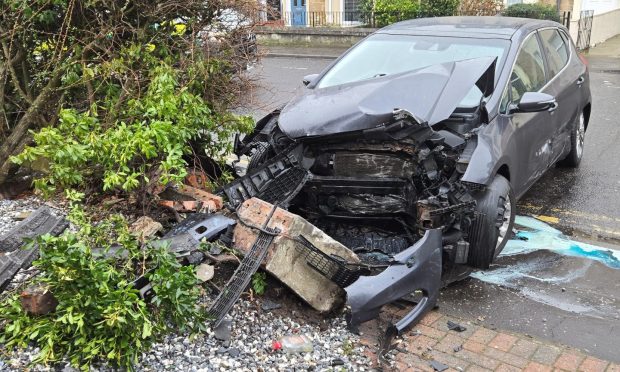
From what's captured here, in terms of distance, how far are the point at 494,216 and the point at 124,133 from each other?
267cm

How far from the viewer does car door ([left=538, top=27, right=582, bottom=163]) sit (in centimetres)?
577

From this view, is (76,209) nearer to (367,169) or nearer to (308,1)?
(367,169)

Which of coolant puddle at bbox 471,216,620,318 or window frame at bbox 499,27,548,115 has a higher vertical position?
window frame at bbox 499,27,548,115

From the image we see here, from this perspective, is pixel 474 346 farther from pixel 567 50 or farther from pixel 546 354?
pixel 567 50

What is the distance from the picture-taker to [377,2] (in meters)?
19.7

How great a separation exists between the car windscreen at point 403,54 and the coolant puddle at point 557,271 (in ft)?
4.84

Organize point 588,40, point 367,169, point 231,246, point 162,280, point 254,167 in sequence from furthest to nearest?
point 588,40 → point 254,167 → point 367,169 → point 231,246 → point 162,280

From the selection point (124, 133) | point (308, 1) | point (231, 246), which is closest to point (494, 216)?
point (231, 246)

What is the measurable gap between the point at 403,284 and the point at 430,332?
1.57 ft

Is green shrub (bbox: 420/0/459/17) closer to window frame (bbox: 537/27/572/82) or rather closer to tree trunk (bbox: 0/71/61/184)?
window frame (bbox: 537/27/572/82)

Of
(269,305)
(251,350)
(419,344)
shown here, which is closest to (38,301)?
(251,350)

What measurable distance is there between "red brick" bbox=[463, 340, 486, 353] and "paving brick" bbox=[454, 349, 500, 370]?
0.04m

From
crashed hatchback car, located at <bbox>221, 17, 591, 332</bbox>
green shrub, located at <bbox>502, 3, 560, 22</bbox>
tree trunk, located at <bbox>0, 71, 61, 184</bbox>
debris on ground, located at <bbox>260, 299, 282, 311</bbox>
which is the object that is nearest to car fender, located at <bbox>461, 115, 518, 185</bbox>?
crashed hatchback car, located at <bbox>221, 17, 591, 332</bbox>

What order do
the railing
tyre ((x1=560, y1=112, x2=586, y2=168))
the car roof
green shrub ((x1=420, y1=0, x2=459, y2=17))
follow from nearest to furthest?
the car roof
tyre ((x1=560, y1=112, x2=586, y2=168))
green shrub ((x1=420, y1=0, x2=459, y2=17))
the railing
